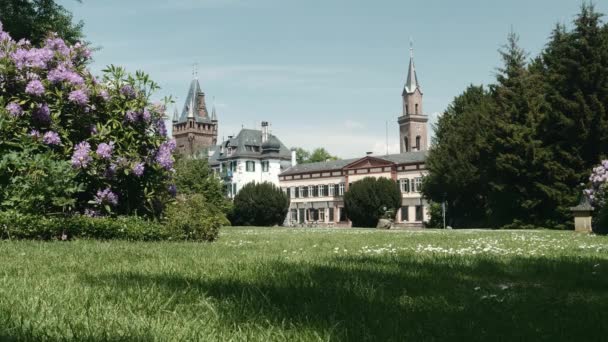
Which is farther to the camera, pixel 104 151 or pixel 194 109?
pixel 194 109

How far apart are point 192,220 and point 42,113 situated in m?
3.85

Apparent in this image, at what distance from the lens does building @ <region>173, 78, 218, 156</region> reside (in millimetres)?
120688

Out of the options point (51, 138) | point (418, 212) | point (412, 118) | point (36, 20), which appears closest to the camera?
point (51, 138)

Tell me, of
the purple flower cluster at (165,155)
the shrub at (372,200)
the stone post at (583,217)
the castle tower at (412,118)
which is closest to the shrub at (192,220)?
the purple flower cluster at (165,155)

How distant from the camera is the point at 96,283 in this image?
182 inches

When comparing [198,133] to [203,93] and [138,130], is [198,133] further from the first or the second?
[138,130]

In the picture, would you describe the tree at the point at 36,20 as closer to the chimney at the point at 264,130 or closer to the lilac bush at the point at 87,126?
the lilac bush at the point at 87,126

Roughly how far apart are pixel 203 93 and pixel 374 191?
2512 inches

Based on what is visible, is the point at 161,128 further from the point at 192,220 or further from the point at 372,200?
the point at 372,200

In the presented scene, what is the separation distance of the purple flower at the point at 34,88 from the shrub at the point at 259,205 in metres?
62.2

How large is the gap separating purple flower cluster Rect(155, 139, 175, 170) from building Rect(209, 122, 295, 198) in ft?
274

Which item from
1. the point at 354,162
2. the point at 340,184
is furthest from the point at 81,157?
the point at 340,184

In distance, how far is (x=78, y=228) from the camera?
10906mm

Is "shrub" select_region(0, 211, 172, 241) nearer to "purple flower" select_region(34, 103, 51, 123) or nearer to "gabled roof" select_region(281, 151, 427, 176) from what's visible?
"purple flower" select_region(34, 103, 51, 123)
